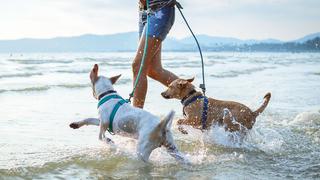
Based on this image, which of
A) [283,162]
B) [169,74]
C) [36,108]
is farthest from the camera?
[36,108]

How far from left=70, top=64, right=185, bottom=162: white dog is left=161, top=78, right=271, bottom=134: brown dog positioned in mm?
1285

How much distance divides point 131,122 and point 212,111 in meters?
1.58

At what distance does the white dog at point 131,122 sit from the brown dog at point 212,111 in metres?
1.28

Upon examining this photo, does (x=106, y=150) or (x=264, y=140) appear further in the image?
(x=264, y=140)

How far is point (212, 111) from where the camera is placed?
5.83m

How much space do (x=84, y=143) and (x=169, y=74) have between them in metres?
1.68

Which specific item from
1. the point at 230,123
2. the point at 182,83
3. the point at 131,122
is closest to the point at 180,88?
Answer: the point at 182,83

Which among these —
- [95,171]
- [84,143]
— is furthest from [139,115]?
[84,143]

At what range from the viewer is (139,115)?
178 inches

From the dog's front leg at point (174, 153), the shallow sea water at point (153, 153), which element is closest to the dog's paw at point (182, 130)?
the shallow sea water at point (153, 153)

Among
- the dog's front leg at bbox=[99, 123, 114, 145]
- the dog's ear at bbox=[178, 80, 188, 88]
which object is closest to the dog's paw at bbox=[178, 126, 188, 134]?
the dog's ear at bbox=[178, 80, 188, 88]

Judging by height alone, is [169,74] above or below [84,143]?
above

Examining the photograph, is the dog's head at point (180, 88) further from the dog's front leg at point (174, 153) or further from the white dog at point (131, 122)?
the dog's front leg at point (174, 153)

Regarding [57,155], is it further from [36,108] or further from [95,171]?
[36,108]
